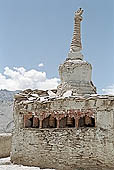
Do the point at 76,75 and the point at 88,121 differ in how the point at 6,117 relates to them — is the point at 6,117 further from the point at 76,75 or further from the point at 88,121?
the point at 88,121

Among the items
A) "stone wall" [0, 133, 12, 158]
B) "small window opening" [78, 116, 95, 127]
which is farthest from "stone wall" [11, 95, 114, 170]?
"stone wall" [0, 133, 12, 158]

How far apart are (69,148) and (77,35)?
30.5 feet

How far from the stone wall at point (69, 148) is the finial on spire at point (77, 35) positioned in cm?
725

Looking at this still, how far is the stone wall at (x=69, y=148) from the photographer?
37.4ft

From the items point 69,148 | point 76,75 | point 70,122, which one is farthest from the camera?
point 76,75

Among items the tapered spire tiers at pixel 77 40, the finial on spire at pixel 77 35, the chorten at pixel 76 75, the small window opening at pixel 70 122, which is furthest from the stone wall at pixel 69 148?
the finial on spire at pixel 77 35

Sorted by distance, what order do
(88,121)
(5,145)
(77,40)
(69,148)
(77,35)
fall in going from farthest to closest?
(5,145), (77,35), (77,40), (88,121), (69,148)

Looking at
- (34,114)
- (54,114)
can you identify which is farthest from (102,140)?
(34,114)

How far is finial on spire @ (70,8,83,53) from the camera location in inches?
688

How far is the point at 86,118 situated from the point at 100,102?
51.9 inches

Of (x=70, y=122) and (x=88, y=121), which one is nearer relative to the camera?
(x=88, y=121)

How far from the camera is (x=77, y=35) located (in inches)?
708

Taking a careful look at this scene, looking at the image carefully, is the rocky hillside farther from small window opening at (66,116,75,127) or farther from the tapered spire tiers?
small window opening at (66,116,75,127)

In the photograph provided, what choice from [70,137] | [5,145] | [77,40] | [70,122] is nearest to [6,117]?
[5,145]
